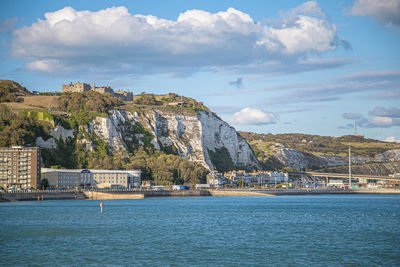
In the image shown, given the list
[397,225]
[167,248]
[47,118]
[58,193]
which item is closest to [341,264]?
[167,248]

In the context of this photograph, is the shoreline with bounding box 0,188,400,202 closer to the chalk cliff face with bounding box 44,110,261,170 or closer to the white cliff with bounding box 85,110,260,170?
the white cliff with bounding box 85,110,260,170

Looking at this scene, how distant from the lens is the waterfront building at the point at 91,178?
134 m

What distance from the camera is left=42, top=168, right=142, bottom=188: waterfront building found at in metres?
134

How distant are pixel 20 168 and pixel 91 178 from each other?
2276cm

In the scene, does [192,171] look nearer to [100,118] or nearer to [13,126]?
[100,118]

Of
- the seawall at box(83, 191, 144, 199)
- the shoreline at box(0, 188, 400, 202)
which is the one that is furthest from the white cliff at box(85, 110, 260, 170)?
the seawall at box(83, 191, 144, 199)

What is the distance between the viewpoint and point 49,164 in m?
148

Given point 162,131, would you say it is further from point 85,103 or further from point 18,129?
point 18,129

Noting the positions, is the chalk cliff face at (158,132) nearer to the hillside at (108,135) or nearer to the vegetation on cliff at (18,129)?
the hillside at (108,135)

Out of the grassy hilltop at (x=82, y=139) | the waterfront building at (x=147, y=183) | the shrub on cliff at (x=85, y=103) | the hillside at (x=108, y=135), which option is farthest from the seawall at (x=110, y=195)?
the shrub on cliff at (x=85, y=103)

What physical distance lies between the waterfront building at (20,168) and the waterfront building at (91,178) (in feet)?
23.2

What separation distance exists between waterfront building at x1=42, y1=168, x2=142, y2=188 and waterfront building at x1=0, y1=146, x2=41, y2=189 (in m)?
7.08

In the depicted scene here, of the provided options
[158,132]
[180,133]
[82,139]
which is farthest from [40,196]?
[180,133]

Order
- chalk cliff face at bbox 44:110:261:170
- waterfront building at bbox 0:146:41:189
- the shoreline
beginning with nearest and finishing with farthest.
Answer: the shoreline < waterfront building at bbox 0:146:41:189 < chalk cliff face at bbox 44:110:261:170
